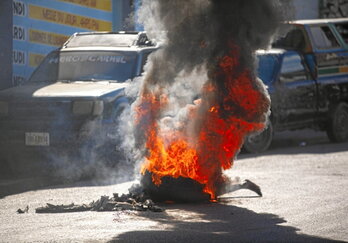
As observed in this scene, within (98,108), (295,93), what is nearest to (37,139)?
(98,108)

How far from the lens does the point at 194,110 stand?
28.4 ft

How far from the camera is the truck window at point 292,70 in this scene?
14969 mm

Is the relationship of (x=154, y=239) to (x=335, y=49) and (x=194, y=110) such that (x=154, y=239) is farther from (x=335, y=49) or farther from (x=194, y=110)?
(x=335, y=49)

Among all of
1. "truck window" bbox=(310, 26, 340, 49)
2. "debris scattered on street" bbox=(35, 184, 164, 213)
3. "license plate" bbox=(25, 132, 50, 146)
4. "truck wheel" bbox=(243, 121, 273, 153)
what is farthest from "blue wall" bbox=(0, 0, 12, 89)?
"debris scattered on street" bbox=(35, 184, 164, 213)

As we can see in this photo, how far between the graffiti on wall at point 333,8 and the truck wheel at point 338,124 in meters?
12.6

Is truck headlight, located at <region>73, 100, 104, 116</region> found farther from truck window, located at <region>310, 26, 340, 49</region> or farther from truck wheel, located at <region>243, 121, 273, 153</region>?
truck window, located at <region>310, 26, 340, 49</region>

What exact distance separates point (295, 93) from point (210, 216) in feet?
26.2

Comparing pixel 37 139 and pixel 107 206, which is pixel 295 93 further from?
pixel 107 206

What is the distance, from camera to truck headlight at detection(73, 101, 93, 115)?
10.8 m

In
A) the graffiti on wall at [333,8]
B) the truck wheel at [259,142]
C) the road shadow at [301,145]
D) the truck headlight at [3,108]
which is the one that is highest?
the graffiti on wall at [333,8]

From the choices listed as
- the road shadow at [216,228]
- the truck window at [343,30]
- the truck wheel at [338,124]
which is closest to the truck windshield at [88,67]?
the road shadow at [216,228]

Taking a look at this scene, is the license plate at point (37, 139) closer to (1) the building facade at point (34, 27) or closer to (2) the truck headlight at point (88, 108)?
(2) the truck headlight at point (88, 108)

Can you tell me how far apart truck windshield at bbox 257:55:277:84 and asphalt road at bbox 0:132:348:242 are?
3.48 m

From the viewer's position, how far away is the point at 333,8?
28.8m
